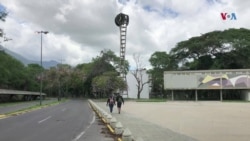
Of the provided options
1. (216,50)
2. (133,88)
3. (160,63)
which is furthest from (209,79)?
(133,88)

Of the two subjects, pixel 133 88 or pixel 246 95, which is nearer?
pixel 246 95

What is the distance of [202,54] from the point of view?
9044 cm

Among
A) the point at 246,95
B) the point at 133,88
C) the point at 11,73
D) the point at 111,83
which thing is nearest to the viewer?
the point at 246,95

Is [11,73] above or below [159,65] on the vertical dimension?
below

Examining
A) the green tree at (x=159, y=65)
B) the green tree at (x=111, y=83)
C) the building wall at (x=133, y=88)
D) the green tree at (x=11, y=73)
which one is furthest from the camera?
the building wall at (x=133, y=88)

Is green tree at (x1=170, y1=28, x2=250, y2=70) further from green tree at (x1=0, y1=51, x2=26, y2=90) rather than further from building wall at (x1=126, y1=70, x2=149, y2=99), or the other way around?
green tree at (x1=0, y1=51, x2=26, y2=90)

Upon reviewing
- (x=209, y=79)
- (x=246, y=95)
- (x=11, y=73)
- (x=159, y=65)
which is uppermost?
(x=159, y=65)

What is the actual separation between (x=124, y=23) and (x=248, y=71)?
30.8 m

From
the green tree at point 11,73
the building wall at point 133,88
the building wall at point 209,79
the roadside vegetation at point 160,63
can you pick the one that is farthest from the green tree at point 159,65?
the green tree at point 11,73

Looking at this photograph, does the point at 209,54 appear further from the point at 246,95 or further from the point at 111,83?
the point at 111,83

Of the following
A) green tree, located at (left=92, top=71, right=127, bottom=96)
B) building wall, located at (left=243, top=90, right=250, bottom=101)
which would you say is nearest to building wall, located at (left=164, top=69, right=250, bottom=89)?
building wall, located at (left=243, top=90, right=250, bottom=101)

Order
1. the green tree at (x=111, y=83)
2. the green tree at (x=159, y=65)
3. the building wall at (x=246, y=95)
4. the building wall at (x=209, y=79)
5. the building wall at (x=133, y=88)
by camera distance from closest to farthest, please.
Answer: the building wall at (x=246, y=95), the building wall at (x=209, y=79), the green tree at (x=111, y=83), the green tree at (x=159, y=65), the building wall at (x=133, y=88)

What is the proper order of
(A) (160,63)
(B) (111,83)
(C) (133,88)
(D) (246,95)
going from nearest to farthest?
(D) (246,95) < (B) (111,83) < (A) (160,63) < (C) (133,88)

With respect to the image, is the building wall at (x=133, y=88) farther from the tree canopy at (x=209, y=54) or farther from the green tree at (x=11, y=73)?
the green tree at (x=11, y=73)
